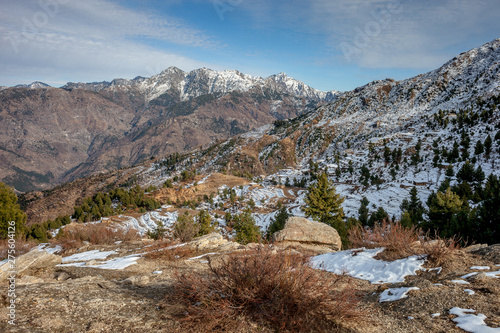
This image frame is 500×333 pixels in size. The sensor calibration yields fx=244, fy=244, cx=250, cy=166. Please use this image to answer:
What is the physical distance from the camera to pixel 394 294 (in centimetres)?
554

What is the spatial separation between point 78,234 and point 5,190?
426 inches

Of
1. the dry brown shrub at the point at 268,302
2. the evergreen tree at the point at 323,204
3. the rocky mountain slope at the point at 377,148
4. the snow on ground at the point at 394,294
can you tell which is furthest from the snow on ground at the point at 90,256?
the rocky mountain slope at the point at 377,148

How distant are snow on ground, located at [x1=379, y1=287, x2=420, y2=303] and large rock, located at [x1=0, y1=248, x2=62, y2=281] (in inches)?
362

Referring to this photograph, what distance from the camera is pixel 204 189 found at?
85.2m

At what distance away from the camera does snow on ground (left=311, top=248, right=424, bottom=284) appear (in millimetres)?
6898

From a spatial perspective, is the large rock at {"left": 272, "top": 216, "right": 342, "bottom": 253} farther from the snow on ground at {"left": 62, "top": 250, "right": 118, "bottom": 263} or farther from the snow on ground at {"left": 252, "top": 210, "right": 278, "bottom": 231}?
the snow on ground at {"left": 252, "top": 210, "right": 278, "bottom": 231}

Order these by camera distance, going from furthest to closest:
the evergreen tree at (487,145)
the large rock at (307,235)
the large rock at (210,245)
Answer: the evergreen tree at (487,145), the large rock at (307,235), the large rock at (210,245)

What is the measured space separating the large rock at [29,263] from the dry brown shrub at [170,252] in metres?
3.12

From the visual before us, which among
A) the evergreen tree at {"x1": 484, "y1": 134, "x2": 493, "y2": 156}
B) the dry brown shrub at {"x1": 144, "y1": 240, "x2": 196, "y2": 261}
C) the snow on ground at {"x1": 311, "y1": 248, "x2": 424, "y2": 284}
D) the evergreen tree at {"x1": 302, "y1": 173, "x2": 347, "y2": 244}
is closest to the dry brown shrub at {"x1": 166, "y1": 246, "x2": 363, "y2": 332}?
the snow on ground at {"x1": 311, "y1": 248, "x2": 424, "y2": 284}

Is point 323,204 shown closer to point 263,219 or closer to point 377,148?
point 263,219

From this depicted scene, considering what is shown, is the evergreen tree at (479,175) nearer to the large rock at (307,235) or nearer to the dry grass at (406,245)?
the large rock at (307,235)

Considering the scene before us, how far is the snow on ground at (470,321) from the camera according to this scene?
3.73 metres

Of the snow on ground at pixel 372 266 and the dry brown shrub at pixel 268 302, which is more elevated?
the dry brown shrub at pixel 268 302

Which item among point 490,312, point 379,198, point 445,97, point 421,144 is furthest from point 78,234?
point 445,97
